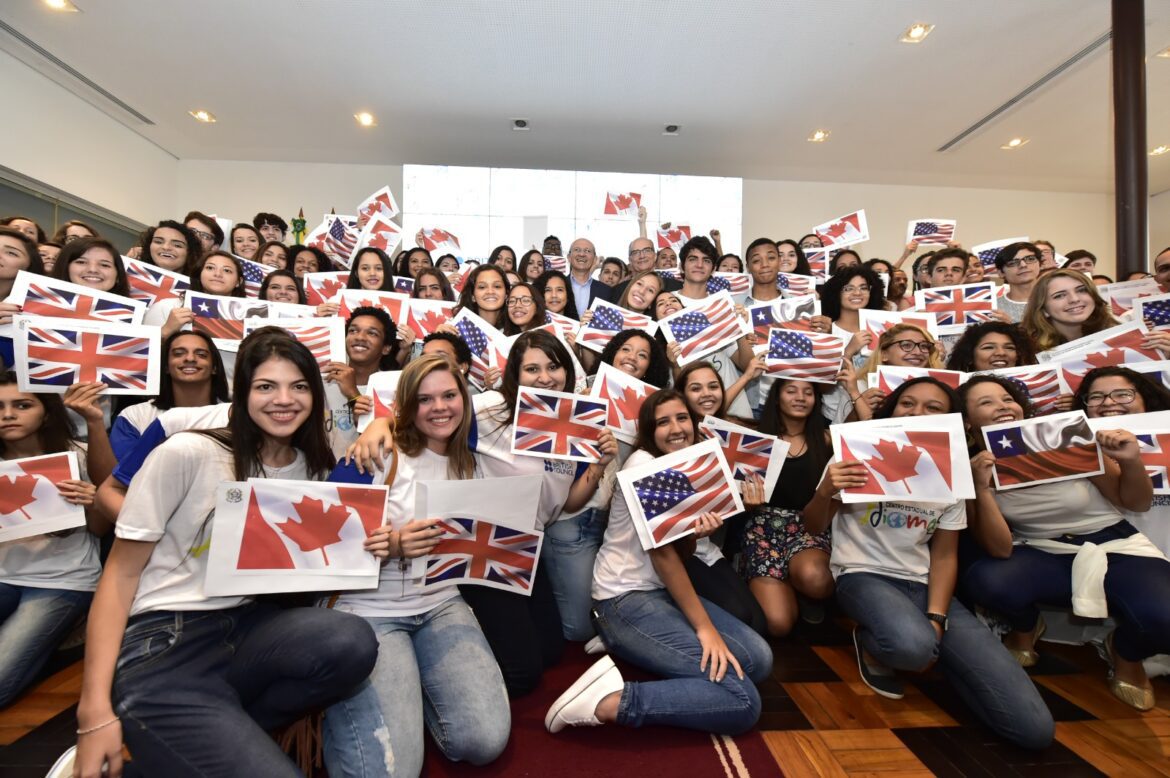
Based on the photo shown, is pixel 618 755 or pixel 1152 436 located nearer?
pixel 618 755

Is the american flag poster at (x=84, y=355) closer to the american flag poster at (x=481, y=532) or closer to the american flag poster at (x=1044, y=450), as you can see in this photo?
the american flag poster at (x=481, y=532)

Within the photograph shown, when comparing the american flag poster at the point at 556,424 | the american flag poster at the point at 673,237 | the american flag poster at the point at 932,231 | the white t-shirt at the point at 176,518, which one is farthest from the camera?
the american flag poster at the point at 673,237

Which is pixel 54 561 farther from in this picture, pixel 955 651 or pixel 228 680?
pixel 955 651

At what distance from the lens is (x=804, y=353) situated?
9.52 feet

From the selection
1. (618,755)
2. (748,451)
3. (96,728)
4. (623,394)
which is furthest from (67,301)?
(748,451)

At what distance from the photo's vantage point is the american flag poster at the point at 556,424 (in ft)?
7.60

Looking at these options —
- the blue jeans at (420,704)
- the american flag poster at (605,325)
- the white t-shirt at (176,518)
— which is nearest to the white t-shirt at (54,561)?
the white t-shirt at (176,518)

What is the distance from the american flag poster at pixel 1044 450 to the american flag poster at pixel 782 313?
1437mm

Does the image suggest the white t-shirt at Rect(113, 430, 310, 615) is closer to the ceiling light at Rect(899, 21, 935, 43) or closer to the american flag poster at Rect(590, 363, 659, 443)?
the american flag poster at Rect(590, 363, 659, 443)

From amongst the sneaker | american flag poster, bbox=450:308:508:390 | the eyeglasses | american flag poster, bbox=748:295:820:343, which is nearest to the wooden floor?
the sneaker

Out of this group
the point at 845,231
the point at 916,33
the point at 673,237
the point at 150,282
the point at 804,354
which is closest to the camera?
the point at 804,354

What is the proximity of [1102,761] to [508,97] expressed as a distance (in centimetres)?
760

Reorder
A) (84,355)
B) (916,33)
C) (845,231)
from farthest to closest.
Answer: (845,231), (916,33), (84,355)

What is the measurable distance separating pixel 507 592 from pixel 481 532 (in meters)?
0.49
